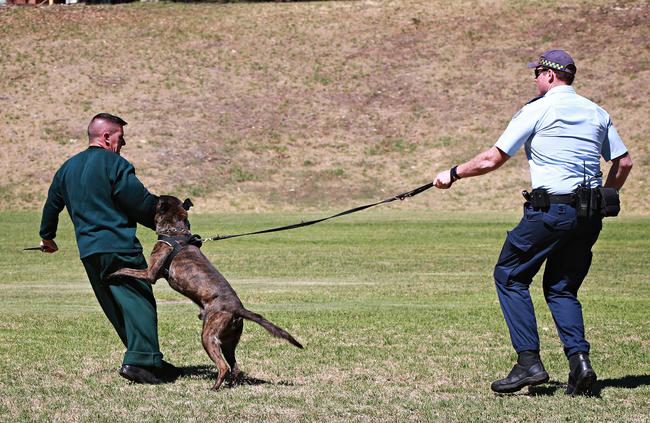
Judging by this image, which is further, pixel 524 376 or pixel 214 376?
pixel 214 376

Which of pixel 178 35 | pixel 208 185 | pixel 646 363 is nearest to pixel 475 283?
pixel 646 363

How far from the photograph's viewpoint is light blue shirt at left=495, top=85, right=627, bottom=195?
25.2 ft

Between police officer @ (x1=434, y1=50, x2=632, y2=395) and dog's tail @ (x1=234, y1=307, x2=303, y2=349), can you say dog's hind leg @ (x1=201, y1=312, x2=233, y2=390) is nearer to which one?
dog's tail @ (x1=234, y1=307, x2=303, y2=349)

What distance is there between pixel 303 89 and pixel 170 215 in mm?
41693

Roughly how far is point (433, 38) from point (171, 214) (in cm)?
4686

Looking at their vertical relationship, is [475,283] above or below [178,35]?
below

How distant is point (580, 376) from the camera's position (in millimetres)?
7566

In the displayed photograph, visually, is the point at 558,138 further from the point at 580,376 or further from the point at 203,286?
the point at 203,286

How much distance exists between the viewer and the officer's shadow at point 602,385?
25.9 feet

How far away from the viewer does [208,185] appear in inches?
1618

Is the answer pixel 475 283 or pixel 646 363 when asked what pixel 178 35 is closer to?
pixel 475 283

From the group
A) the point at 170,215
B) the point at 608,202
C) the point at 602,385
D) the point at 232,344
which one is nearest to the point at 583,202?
the point at 608,202

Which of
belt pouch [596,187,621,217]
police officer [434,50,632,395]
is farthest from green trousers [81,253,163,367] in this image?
belt pouch [596,187,621,217]

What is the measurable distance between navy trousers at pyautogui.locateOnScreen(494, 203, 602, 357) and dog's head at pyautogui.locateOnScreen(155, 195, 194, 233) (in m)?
2.40
